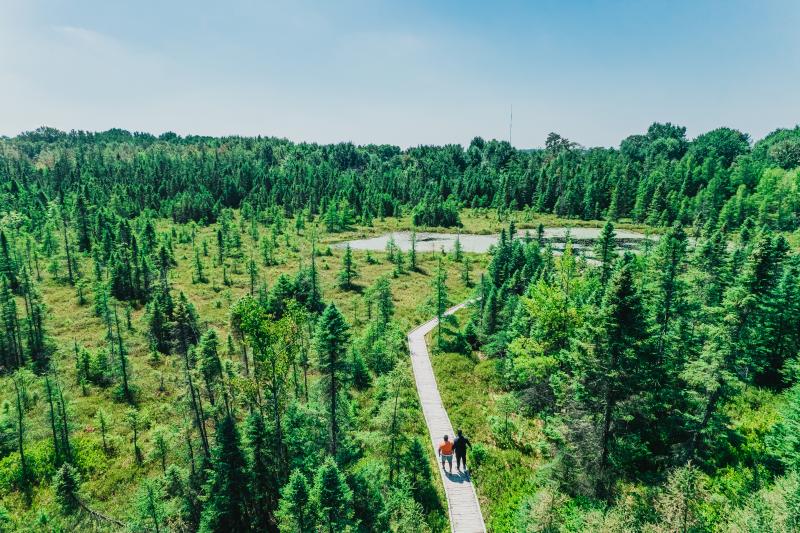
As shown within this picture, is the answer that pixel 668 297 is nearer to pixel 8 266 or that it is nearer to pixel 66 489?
pixel 66 489

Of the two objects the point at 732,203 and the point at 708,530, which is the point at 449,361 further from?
the point at 732,203

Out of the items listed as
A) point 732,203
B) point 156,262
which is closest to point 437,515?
point 156,262

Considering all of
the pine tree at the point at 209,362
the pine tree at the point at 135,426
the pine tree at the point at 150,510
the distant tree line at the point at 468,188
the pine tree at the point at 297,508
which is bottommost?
the pine tree at the point at 135,426

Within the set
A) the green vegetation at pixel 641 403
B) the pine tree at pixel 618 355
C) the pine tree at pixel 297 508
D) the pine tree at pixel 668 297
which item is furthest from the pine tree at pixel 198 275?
the pine tree at pixel 618 355

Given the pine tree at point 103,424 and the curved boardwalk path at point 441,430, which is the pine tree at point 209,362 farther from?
the pine tree at point 103,424

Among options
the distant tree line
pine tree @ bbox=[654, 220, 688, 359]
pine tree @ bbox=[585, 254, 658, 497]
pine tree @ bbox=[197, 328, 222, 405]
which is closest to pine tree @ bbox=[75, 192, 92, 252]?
the distant tree line

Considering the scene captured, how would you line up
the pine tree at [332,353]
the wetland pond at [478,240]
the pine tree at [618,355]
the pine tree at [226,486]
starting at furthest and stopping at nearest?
the wetland pond at [478,240] → the pine tree at [332,353] → the pine tree at [226,486] → the pine tree at [618,355]
